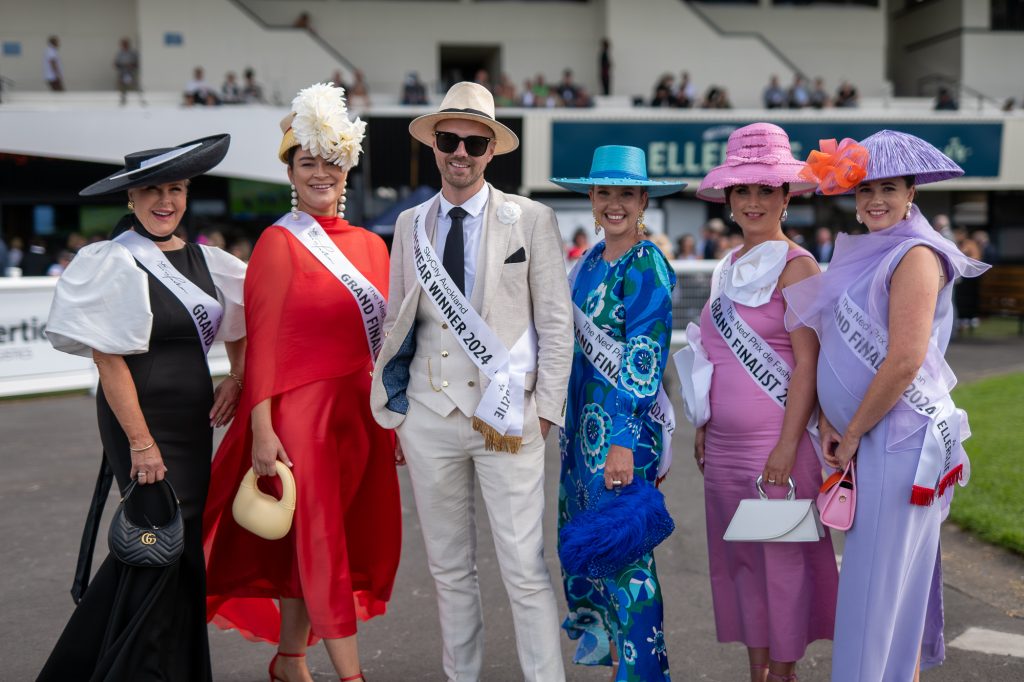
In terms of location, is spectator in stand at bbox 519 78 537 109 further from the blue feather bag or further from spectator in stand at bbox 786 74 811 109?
the blue feather bag

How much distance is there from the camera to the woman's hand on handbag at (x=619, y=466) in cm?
282

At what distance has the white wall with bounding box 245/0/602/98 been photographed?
23.5 m

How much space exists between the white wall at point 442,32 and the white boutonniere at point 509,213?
21562mm

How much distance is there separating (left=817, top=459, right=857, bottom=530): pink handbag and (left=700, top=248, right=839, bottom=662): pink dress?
0.19 m

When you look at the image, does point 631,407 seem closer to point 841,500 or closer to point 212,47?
point 841,500

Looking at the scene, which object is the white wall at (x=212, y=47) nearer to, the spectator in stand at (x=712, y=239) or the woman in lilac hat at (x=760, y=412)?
the spectator in stand at (x=712, y=239)

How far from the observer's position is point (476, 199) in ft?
9.50

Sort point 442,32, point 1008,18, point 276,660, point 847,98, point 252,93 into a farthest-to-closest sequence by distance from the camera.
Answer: point 1008,18 → point 442,32 → point 847,98 → point 252,93 → point 276,660

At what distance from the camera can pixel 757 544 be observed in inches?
115

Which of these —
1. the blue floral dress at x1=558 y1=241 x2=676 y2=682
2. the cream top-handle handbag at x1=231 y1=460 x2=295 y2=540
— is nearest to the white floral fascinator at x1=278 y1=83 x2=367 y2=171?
the blue floral dress at x1=558 y1=241 x2=676 y2=682

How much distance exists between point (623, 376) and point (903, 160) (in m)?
1.01

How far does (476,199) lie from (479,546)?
2390 mm

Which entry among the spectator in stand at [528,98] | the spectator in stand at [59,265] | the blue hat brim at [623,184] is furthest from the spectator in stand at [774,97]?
the blue hat brim at [623,184]

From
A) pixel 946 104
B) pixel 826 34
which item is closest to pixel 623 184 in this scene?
pixel 946 104
